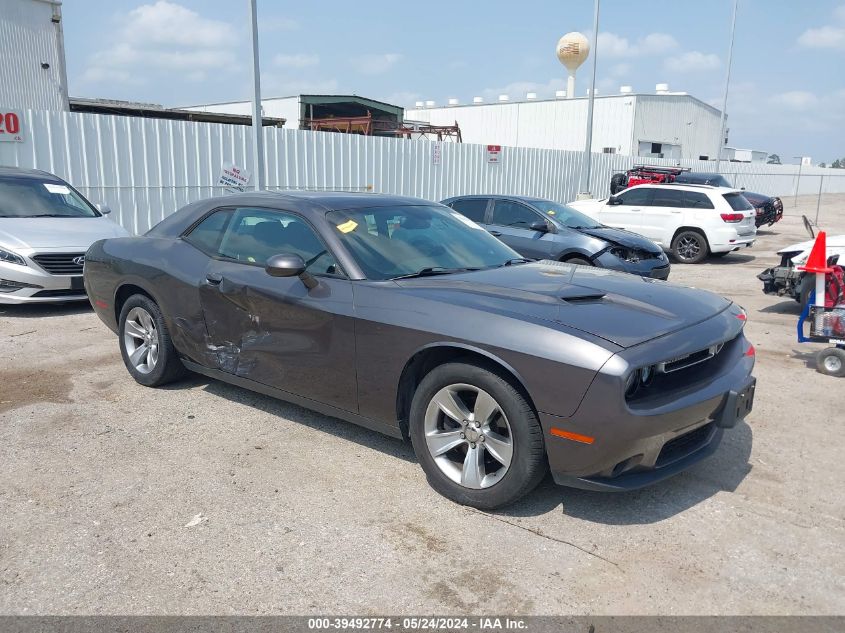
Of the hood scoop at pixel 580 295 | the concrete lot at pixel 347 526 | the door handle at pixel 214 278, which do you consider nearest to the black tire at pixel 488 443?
the concrete lot at pixel 347 526

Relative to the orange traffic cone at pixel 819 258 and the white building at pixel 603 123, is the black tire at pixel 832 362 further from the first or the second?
the white building at pixel 603 123

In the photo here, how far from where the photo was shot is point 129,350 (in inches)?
214

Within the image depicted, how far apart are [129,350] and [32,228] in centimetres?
373

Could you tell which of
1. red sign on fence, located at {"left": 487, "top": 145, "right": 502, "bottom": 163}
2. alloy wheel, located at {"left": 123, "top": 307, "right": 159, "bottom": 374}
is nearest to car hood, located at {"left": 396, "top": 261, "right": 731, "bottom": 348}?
alloy wheel, located at {"left": 123, "top": 307, "right": 159, "bottom": 374}

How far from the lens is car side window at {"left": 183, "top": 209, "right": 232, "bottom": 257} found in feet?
15.8

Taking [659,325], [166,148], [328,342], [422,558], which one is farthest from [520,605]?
[166,148]

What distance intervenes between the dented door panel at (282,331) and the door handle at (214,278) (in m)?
0.01

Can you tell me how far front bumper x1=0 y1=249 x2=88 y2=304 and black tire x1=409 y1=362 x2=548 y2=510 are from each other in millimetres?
5938

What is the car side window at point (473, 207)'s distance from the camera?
10.4 metres

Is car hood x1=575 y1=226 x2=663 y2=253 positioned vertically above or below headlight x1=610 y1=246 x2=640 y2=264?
above

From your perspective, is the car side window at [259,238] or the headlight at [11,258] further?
the headlight at [11,258]

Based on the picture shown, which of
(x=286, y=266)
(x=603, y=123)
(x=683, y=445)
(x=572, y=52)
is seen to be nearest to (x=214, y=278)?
(x=286, y=266)

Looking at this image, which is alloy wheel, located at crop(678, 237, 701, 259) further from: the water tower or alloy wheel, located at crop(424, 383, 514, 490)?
the water tower

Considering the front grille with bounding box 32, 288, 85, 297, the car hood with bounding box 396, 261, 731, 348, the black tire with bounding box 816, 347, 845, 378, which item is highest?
the car hood with bounding box 396, 261, 731, 348
